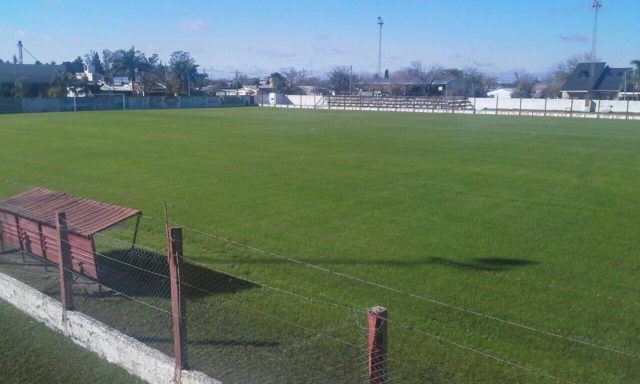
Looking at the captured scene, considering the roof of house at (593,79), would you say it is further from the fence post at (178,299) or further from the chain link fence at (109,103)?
the fence post at (178,299)

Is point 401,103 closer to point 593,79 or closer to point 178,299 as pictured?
point 593,79

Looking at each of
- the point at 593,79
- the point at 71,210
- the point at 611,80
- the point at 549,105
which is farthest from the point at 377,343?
the point at 611,80

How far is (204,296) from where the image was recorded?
319 inches

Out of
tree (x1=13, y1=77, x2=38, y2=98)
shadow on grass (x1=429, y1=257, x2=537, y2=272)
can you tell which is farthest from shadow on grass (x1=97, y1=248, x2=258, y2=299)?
tree (x1=13, y1=77, x2=38, y2=98)

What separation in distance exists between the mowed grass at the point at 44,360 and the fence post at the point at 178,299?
672 mm

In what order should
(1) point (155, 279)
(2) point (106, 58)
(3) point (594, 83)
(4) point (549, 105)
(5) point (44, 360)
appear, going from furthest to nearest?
(2) point (106, 58)
(3) point (594, 83)
(4) point (549, 105)
(1) point (155, 279)
(5) point (44, 360)

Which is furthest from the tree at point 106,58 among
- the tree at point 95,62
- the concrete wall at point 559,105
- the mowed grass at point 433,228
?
the mowed grass at point 433,228

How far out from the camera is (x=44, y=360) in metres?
6.32

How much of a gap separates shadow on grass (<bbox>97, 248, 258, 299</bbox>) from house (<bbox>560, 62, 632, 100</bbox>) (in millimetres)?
96053

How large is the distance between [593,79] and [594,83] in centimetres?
79

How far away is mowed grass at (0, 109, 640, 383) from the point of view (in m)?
6.90

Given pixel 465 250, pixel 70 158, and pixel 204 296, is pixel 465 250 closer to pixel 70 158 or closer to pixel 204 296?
pixel 204 296

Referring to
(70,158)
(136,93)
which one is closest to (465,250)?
(70,158)

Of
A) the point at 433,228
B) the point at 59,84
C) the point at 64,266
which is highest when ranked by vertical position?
the point at 59,84
